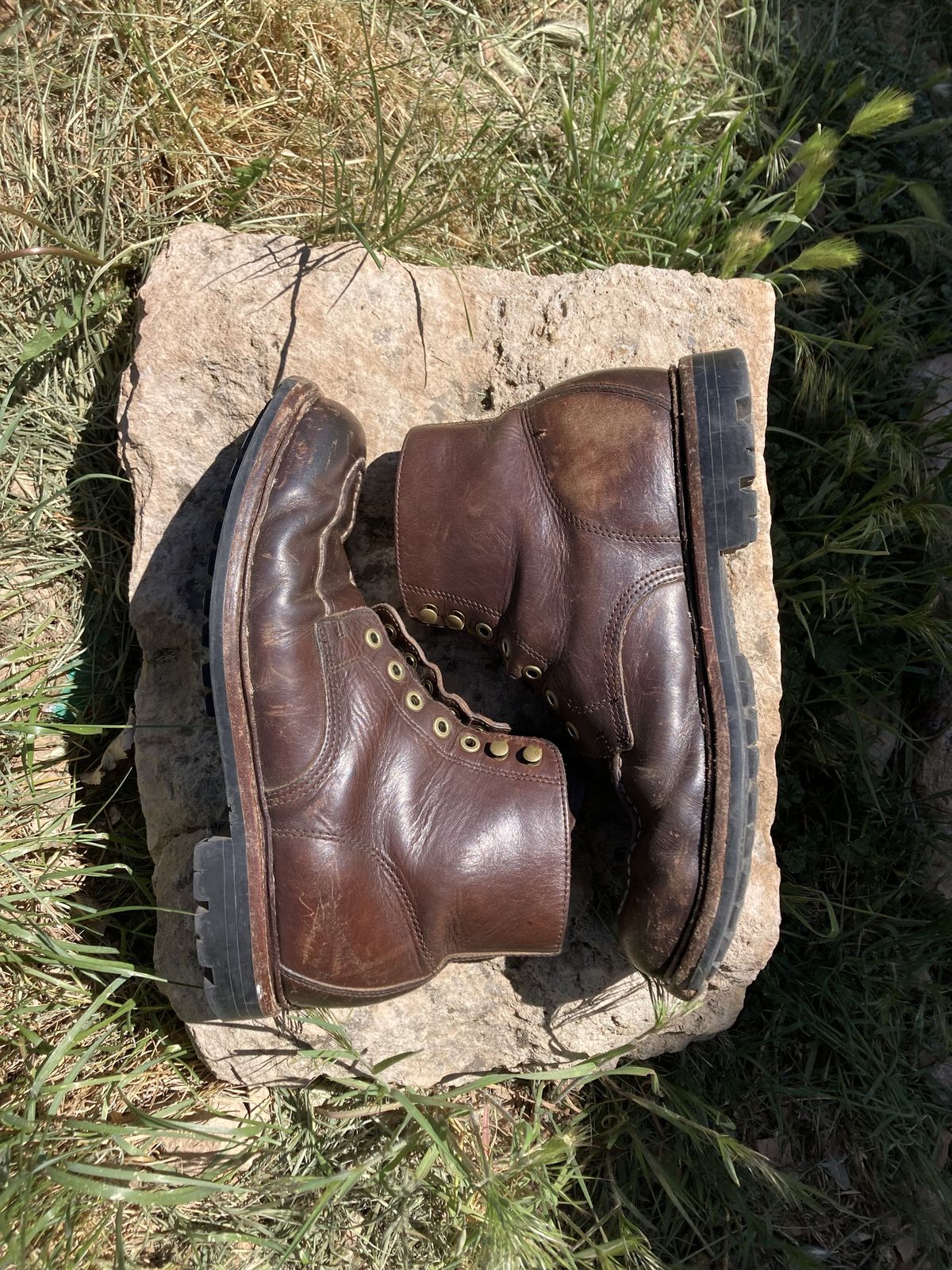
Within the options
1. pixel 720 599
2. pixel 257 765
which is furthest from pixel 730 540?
pixel 257 765

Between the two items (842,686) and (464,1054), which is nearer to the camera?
(464,1054)

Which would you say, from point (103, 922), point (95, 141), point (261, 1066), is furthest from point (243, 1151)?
point (95, 141)

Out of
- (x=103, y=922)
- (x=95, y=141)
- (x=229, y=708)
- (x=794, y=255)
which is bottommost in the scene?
(x=103, y=922)

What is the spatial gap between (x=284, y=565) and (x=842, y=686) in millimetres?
1693

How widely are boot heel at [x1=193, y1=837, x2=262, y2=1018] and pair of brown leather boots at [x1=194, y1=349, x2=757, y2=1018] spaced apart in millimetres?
21

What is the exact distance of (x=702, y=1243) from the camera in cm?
269

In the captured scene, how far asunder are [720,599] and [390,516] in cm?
85

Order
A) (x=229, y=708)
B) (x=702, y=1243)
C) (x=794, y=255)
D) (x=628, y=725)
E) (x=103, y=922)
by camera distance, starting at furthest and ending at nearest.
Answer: (x=794, y=255) → (x=702, y=1243) → (x=103, y=922) → (x=628, y=725) → (x=229, y=708)

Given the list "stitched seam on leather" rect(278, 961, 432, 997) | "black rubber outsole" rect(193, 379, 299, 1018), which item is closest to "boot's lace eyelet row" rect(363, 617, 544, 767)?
"black rubber outsole" rect(193, 379, 299, 1018)

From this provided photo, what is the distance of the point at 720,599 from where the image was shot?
2.06m

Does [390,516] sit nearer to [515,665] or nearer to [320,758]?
[515,665]

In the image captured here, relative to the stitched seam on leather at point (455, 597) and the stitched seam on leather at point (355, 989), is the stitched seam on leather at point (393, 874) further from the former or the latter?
the stitched seam on leather at point (455, 597)

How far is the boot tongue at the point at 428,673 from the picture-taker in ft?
7.16

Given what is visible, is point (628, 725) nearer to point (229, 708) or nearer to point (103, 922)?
point (229, 708)
